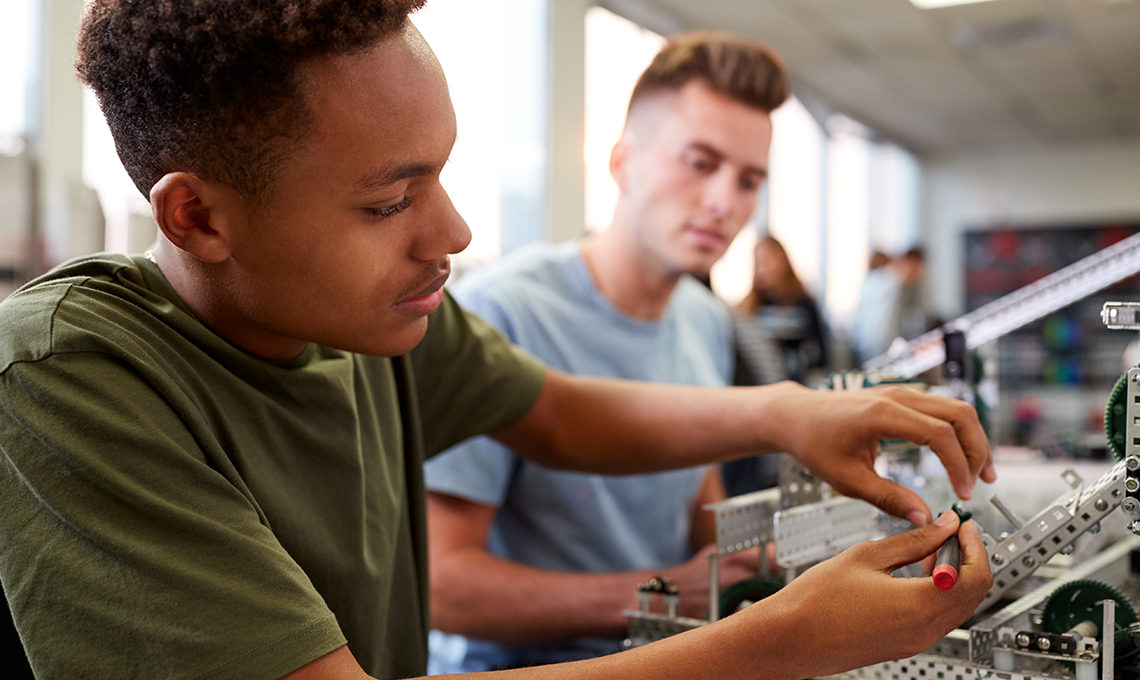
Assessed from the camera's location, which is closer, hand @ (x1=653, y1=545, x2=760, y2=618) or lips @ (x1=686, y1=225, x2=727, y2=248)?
hand @ (x1=653, y1=545, x2=760, y2=618)

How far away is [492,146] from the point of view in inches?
186

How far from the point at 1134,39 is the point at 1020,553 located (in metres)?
7.10

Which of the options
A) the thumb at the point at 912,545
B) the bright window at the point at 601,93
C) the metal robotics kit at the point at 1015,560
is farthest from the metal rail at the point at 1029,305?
the bright window at the point at 601,93

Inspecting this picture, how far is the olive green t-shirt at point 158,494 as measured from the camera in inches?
26.7

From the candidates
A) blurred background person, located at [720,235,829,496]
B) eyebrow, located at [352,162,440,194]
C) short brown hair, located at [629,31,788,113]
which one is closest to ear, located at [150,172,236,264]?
eyebrow, located at [352,162,440,194]

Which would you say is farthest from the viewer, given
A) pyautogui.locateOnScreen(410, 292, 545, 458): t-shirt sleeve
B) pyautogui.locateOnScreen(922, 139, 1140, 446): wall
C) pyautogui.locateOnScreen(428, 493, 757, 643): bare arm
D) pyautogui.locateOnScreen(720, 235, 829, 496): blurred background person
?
pyautogui.locateOnScreen(922, 139, 1140, 446): wall

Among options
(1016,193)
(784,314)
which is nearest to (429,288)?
(784,314)

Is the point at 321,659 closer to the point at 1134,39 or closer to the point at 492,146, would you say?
the point at 492,146

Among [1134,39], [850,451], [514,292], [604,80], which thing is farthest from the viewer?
[1134,39]

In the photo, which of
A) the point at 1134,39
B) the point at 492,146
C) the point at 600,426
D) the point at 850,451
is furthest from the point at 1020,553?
the point at 1134,39

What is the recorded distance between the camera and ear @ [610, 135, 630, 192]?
1990 millimetres

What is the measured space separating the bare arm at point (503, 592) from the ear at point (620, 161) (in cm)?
73

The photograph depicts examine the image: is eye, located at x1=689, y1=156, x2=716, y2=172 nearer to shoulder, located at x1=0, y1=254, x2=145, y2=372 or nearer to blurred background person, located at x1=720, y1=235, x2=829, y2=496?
shoulder, located at x1=0, y1=254, x2=145, y2=372

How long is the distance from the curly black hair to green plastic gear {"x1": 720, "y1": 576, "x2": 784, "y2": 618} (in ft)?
2.31
